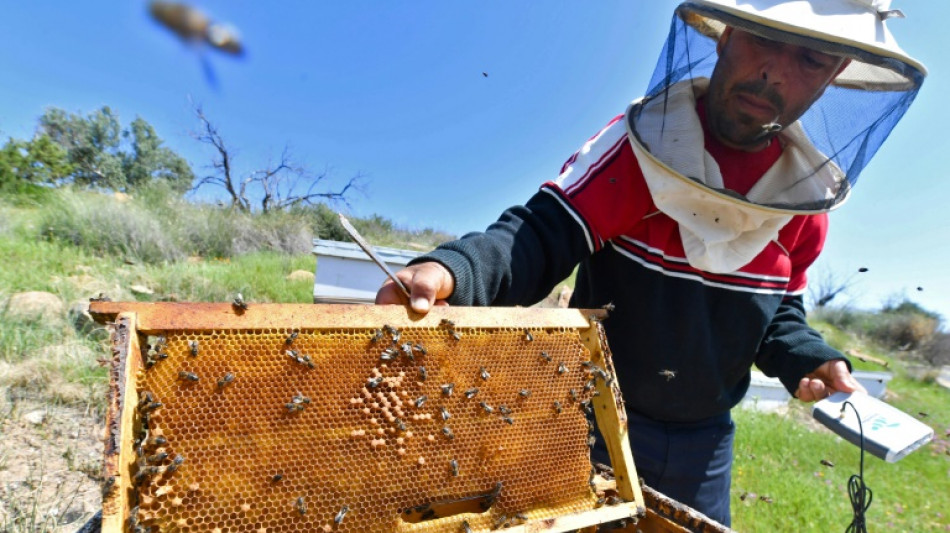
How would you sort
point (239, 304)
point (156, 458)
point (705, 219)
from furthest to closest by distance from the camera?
point (705, 219) → point (239, 304) → point (156, 458)

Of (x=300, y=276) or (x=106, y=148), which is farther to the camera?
(x=106, y=148)

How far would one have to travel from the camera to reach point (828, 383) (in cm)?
231

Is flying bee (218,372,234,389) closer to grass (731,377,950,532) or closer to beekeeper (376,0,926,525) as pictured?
beekeeper (376,0,926,525)

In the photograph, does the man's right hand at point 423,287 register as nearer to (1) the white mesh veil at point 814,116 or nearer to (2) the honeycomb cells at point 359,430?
(2) the honeycomb cells at point 359,430

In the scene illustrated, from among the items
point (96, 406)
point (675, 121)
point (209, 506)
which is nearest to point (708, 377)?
point (675, 121)

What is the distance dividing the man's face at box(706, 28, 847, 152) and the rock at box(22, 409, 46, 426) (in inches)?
209

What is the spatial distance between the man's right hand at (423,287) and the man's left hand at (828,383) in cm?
184

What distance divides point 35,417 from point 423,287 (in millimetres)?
4174

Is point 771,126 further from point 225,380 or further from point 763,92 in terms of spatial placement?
point 225,380

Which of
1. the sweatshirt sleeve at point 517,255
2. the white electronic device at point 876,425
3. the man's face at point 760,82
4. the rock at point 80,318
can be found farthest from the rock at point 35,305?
the white electronic device at point 876,425

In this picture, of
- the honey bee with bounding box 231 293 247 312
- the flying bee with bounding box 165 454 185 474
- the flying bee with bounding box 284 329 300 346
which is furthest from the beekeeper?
the flying bee with bounding box 165 454 185 474

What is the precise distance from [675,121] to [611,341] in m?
1.14

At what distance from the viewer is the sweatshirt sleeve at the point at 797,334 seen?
2.38 m

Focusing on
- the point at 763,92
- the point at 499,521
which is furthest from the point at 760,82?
the point at 499,521
